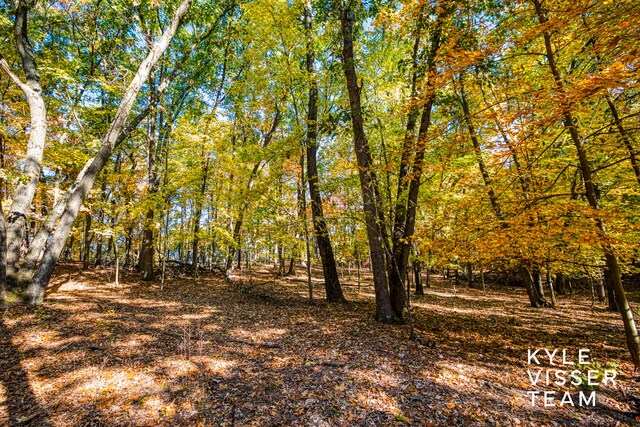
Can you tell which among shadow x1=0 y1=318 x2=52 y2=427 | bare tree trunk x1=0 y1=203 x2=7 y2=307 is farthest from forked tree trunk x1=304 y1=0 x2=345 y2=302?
bare tree trunk x1=0 y1=203 x2=7 y2=307

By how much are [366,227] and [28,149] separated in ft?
32.3

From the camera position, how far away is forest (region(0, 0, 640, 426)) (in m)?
3.73

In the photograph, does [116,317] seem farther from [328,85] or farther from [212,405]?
[328,85]

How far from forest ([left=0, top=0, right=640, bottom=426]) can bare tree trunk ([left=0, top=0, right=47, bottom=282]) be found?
0.04m

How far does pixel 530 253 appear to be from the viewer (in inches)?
228

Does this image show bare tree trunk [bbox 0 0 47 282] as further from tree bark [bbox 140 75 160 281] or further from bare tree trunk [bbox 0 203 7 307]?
tree bark [bbox 140 75 160 281]

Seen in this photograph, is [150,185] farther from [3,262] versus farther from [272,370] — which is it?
[272,370]

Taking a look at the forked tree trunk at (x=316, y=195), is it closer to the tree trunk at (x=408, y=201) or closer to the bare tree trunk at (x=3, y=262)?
the tree trunk at (x=408, y=201)

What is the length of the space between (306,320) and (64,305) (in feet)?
22.6

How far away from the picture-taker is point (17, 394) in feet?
11.6

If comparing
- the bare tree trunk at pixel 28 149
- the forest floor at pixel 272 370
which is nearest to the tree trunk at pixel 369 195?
the forest floor at pixel 272 370

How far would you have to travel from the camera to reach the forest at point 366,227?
12.2 ft

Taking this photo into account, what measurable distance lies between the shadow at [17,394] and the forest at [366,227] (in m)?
0.03

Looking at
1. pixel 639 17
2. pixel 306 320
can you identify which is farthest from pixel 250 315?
pixel 639 17
